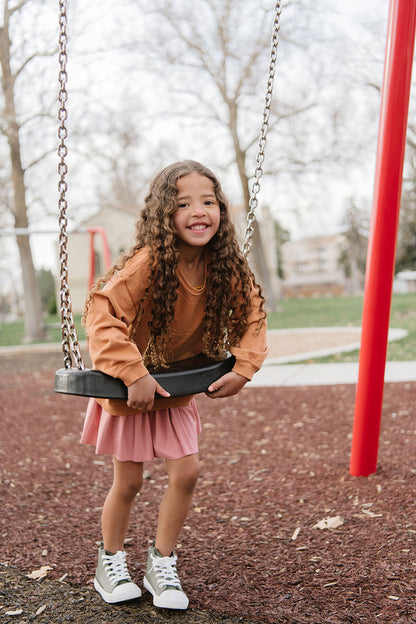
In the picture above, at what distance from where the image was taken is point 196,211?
2041mm

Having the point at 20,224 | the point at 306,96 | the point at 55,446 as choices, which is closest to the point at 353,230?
the point at 306,96

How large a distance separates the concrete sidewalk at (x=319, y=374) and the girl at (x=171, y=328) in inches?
173

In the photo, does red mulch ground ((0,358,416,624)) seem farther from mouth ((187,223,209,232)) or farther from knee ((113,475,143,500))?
mouth ((187,223,209,232))

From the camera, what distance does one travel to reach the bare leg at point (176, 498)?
208 cm

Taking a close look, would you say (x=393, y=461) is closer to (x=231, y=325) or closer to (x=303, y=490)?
(x=303, y=490)

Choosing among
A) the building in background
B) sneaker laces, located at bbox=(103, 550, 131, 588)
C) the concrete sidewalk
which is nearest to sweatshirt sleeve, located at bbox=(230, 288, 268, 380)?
sneaker laces, located at bbox=(103, 550, 131, 588)

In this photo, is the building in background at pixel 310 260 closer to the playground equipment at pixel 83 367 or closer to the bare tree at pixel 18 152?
the bare tree at pixel 18 152

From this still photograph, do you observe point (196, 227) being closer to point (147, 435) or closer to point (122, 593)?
point (147, 435)

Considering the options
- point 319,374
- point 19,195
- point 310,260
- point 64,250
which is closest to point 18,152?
point 19,195

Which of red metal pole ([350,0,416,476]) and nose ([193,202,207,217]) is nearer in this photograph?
nose ([193,202,207,217])

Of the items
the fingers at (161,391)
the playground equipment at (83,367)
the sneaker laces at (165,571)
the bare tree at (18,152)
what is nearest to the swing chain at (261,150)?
the playground equipment at (83,367)

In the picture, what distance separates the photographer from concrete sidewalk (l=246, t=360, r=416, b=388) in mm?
6488

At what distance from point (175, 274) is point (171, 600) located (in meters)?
1.09

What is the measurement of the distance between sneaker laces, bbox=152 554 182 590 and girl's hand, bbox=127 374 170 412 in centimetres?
62
